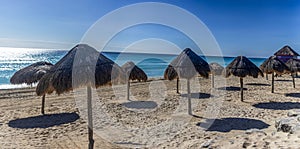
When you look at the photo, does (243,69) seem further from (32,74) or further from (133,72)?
(32,74)

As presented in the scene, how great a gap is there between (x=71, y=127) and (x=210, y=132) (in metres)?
4.06

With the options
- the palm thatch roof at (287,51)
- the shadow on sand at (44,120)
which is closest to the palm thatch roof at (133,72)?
the shadow on sand at (44,120)

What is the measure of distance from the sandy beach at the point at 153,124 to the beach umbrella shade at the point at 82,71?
5.42 feet

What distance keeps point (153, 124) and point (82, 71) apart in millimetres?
3631

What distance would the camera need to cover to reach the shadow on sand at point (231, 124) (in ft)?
24.1

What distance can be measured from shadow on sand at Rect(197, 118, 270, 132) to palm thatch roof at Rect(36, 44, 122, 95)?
3.61m

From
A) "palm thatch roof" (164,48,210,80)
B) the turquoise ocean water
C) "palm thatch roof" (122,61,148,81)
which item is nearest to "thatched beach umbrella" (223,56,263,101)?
"palm thatch roof" (164,48,210,80)

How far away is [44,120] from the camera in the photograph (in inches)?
336

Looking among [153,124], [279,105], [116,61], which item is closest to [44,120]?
[153,124]

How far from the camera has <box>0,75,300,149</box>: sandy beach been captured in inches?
234

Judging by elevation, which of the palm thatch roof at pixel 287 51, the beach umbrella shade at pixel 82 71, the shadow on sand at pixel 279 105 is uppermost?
the palm thatch roof at pixel 287 51

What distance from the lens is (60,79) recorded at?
208 inches

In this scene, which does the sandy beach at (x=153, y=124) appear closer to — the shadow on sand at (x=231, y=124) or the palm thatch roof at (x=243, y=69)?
the shadow on sand at (x=231, y=124)

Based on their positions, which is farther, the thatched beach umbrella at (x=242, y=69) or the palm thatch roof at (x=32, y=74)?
the thatched beach umbrella at (x=242, y=69)
